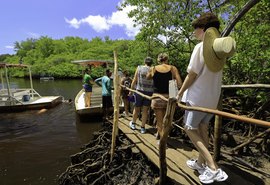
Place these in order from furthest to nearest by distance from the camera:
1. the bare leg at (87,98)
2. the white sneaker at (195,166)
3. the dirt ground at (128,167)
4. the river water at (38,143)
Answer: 1. the bare leg at (87,98)
2. the river water at (38,143)
3. the dirt ground at (128,167)
4. the white sneaker at (195,166)

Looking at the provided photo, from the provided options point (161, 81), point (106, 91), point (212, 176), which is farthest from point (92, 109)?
point (212, 176)

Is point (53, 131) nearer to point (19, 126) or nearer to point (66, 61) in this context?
point (19, 126)

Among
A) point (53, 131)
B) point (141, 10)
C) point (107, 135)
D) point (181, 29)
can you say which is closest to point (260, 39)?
point (181, 29)

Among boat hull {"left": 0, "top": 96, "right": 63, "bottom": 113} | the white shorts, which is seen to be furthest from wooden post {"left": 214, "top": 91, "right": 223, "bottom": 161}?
boat hull {"left": 0, "top": 96, "right": 63, "bottom": 113}

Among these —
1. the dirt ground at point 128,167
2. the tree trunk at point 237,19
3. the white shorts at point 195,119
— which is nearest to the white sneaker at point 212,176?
the white shorts at point 195,119

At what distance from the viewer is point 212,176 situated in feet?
11.2

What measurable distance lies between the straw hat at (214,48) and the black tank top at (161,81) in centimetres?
198

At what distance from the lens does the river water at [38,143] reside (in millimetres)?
7996

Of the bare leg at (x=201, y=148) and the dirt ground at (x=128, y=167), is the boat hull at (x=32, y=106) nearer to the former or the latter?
the dirt ground at (x=128, y=167)

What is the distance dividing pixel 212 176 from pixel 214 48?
4.96 ft

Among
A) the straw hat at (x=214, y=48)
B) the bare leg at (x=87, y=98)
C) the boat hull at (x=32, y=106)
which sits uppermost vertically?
the straw hat at (x=214, y=48)

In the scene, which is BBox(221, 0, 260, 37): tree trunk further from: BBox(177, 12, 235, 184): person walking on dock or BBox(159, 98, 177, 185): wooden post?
BBox(159, 98, 177, 185): wooden post

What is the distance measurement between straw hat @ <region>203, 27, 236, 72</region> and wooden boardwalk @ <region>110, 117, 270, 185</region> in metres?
1.58

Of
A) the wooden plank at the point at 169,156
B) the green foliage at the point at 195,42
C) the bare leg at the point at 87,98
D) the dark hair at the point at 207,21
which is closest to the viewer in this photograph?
the dark hair at the point at 207,21
